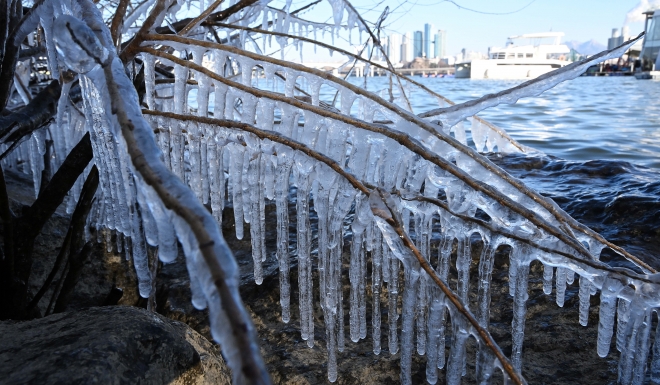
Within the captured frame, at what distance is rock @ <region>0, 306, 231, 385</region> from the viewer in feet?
3.84

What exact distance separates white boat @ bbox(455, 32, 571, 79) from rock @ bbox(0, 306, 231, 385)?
46.2 m

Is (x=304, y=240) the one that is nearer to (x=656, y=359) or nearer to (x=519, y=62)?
(x=656, y=359)

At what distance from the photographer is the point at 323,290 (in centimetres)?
161

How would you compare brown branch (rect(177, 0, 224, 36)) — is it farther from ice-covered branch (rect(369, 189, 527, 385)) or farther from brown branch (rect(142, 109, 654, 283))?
ice-covered branch (rect(369, 189, 527, 385))

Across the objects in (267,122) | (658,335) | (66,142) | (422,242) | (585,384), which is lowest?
(585,384)

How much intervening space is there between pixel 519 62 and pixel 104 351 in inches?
2345

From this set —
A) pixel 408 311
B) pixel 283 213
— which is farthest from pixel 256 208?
pixel 408 311

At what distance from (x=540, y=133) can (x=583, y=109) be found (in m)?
4.66

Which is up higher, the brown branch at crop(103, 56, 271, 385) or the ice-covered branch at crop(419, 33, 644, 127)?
the ice-covered branch at crop(419, 33, 644, 127)

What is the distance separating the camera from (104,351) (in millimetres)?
1267

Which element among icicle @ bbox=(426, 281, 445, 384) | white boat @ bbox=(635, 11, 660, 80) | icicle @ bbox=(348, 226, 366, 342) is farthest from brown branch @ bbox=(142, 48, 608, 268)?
white boat @ bbox=(635, 11, 660, 80)

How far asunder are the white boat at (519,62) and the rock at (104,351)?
152 ft

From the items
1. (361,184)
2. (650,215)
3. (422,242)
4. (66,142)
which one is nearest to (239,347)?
(361,184)

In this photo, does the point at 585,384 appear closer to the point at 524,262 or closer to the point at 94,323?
the point at 524,262
